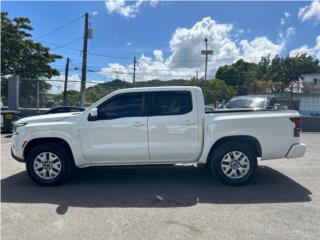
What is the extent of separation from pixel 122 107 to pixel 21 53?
3229 centimetres

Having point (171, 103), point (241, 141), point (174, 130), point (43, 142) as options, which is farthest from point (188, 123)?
point (43, 142)

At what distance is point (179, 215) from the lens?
449 centimetres

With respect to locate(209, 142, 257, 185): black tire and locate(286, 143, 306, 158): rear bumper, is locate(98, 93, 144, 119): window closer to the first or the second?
locate(209, 142, 257, 185): black tire

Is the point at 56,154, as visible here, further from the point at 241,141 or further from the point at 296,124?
the point at 296,124

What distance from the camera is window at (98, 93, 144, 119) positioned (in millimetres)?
5875

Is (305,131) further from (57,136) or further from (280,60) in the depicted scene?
(280,60)

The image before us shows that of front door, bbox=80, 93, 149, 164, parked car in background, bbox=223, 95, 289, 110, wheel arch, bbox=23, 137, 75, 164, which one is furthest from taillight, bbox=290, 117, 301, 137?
parked car in background, bbox=223, 95, 289, 110

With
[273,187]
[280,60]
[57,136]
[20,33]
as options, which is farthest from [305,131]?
[280,60]

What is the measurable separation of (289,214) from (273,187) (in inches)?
51.5

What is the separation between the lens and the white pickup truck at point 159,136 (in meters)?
5.78

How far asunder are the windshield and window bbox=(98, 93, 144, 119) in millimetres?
7368

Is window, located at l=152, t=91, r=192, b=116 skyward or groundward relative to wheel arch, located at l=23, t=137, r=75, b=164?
skyward

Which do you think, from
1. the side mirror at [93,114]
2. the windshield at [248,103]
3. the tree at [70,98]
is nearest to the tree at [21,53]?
the tree at [70,98]

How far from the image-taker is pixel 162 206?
4.86 metres
